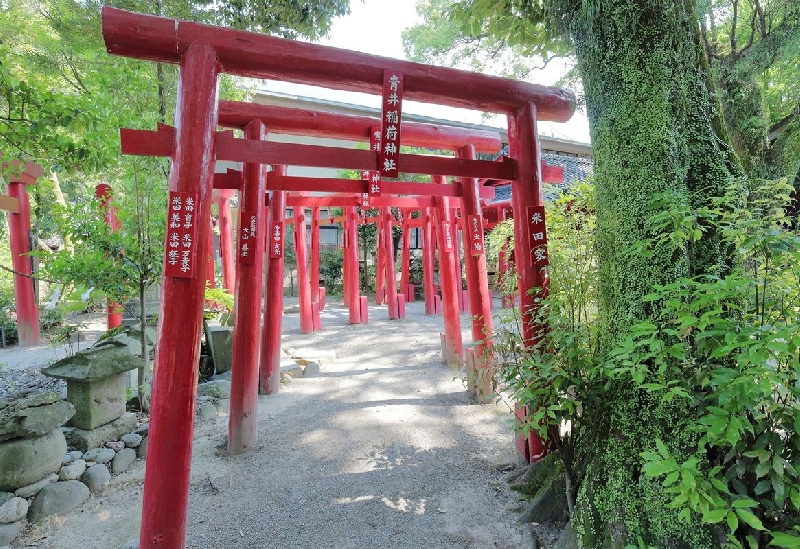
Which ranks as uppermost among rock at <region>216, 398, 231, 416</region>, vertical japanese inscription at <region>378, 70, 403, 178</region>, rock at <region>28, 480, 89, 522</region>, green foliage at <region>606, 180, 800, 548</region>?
vertical japanese inscription at <region>378, 70, 403, 178</region>

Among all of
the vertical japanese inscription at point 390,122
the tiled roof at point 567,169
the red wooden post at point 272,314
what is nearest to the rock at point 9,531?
the red wooden post at point 272,314

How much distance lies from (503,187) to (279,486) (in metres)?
10.8

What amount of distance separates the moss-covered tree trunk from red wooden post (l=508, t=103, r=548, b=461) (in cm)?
80

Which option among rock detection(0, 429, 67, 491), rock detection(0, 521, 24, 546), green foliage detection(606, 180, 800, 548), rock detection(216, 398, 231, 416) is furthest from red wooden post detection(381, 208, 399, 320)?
green foliage detection(606, 180, 800, 548)

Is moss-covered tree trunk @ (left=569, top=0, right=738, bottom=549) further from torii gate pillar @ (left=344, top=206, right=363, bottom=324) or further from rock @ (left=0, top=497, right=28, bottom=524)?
torii gate pillar @ (left=344, top=206, right=363, bottom=324)

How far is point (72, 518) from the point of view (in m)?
2.90


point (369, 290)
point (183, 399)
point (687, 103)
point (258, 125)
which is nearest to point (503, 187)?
point (369, 290)

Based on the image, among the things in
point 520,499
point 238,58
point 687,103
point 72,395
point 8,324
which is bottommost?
point 520,499

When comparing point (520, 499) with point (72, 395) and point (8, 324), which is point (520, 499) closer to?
point (72, 395)

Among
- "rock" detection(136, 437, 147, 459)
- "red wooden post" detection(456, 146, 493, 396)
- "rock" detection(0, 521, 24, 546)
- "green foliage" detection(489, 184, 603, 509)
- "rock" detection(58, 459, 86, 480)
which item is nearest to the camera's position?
"green foliage" detection(489, 184, 603, 509)

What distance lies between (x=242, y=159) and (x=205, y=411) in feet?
10.5

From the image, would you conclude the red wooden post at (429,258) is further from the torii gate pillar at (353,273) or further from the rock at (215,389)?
the rock at (215,389)

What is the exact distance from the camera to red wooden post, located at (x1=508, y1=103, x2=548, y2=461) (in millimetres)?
3221

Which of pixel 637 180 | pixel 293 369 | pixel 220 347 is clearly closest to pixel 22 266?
pixel 220 347
